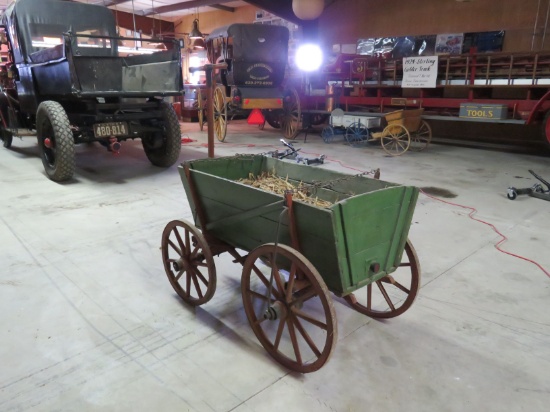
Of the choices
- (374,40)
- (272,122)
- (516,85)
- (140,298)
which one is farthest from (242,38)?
(140,298)

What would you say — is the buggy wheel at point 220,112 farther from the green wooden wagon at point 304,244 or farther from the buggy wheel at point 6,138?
the green wooden wagon at point 304,244

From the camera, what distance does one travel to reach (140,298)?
2529 millimetres

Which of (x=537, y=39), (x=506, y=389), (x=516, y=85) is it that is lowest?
(x=506, y=389)

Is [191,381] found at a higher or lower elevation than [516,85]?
lower

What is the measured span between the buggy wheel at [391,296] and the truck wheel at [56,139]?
3868mm

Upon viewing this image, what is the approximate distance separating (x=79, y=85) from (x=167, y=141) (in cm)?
141

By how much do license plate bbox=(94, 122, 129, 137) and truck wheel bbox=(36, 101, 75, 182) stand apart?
31 centimetres

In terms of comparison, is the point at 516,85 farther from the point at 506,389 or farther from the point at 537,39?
the point at 506,389

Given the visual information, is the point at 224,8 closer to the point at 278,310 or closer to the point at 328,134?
the point at 328,134

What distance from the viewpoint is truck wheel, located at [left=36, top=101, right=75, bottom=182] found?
476 centimetres

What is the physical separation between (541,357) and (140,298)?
220cm

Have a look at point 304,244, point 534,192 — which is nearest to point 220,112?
point 534,192

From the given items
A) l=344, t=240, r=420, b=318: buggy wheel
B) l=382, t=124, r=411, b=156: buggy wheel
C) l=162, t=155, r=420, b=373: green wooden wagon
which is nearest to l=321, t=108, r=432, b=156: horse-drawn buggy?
l=382, t=124, r=411, b=156: buggy wheel

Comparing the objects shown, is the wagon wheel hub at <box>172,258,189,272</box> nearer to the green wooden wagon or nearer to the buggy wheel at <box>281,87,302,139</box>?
the green wooden wagon
